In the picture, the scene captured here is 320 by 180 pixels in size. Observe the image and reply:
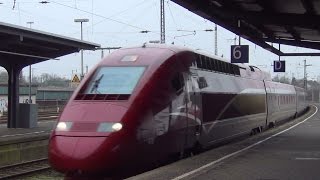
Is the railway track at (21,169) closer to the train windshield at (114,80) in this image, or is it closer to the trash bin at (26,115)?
the train windshield at (114,80)

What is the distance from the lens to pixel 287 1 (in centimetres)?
1595

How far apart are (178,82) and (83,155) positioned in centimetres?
351

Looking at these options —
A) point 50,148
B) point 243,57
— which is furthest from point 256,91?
point 50,148

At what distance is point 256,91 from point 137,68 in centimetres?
1248

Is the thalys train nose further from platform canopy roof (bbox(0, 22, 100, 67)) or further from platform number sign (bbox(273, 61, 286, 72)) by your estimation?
platform number sign (bbox(273, 61, 286, 72))

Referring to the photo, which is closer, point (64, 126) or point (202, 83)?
point (64, 126)

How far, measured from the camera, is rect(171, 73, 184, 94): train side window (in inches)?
482

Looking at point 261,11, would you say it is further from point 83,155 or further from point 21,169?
point 83,155

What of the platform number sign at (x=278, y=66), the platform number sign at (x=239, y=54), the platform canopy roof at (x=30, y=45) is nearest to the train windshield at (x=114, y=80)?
the platform number sign at (x=239, y=54)

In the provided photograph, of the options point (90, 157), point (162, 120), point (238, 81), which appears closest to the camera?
point (90, 157)

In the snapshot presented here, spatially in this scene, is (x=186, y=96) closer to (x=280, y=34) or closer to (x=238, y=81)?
(x=238, y=81)

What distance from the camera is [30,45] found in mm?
28172

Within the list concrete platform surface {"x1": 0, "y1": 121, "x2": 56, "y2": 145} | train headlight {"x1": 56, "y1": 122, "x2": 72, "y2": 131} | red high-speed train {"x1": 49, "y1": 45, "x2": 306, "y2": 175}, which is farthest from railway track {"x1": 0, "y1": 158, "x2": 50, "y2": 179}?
red high-speed train {"x1": 49, "y1": 45, "x2": 306, "y2": 175}

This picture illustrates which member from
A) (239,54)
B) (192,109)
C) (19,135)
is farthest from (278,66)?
(192,109)
